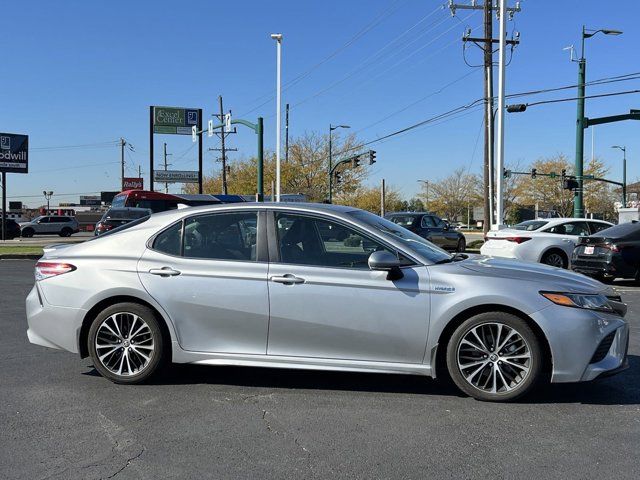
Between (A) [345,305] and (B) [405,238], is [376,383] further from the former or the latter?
(B) [405,238]

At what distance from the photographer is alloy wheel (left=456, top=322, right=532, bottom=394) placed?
177 inches

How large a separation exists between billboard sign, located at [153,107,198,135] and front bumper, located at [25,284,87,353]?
141 feet

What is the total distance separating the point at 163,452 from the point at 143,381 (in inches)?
58.0

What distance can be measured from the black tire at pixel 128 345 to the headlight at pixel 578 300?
10.5 ft

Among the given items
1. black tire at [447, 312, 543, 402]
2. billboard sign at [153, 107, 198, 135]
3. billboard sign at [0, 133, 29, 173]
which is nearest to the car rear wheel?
black tire at [447, 312, 543, 402]

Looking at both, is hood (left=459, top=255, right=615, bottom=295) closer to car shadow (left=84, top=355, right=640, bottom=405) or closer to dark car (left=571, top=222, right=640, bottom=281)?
car shadow (left=84, top=355, right=640, bottom=405)

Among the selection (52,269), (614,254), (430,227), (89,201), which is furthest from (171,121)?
(89,201)

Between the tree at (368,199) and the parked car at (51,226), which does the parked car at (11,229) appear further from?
the tree at (368,199)

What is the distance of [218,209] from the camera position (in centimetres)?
520

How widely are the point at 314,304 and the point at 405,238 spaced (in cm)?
102

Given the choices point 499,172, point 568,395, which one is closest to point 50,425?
point 568,395

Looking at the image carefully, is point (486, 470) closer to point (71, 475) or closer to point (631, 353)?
point (71, 475)

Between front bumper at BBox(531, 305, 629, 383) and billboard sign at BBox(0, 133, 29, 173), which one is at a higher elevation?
billboard sign at BBox(0, 133, 29, 173)

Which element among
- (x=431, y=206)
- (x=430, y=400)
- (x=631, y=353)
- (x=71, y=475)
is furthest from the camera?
(x=431, y=206)
